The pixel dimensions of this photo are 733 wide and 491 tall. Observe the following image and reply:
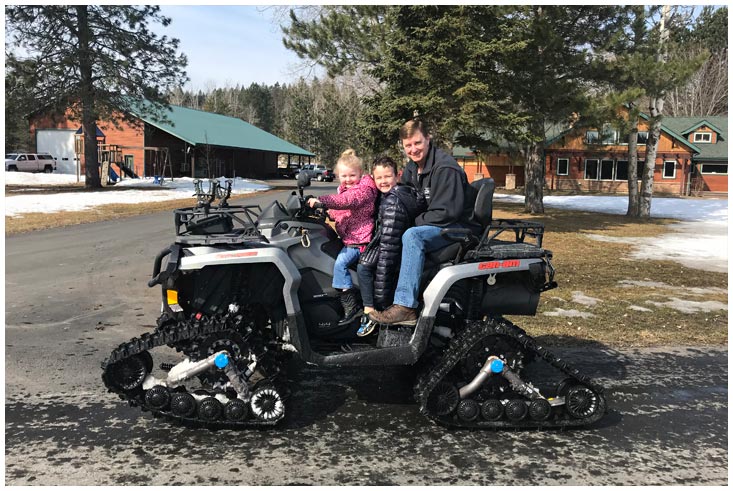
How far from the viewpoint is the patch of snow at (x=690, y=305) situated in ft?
25.8

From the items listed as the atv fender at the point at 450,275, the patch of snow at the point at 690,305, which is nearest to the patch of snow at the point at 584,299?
the patch of snow at the point at 690,305

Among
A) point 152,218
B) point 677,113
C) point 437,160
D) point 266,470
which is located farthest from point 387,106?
point 677,113

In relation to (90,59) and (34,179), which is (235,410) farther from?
(34,179)

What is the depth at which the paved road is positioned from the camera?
134 inches

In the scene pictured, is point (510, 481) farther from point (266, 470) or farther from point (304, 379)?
point (304, 379)

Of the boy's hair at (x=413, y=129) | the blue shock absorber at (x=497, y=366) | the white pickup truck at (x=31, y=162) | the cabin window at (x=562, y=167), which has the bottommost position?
the blue shock absorber at (x=497, y=366)

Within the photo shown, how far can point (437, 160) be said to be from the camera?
4352 mm

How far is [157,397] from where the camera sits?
3.96m

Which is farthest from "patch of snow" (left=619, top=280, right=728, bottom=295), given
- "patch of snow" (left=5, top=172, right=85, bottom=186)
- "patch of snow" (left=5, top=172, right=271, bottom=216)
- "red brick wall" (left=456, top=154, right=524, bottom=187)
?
"red brick wall" (left=456, top=154, right=524, bottom=187)

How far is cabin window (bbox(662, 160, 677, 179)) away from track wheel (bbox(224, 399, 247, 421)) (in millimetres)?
49059

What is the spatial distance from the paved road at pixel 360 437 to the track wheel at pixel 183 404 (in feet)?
0.43

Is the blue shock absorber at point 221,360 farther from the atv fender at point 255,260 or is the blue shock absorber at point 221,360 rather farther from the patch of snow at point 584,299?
the patch of snow at point 584,299

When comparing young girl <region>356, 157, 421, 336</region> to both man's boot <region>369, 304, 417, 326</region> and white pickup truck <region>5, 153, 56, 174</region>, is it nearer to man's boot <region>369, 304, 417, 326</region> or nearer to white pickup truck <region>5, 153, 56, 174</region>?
man's boot <region>369, 304, 417, 326</region>

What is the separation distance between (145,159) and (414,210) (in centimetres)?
4844
